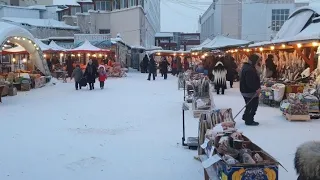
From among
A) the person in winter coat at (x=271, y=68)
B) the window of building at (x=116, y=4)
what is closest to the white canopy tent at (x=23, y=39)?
the person in winter coat at (x=271, y=68)

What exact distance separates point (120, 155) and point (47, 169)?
1.18 m

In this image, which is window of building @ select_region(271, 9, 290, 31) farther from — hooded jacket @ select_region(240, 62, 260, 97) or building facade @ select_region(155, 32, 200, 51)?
hooded jacket @ select_region(240, 62, 260, 97)

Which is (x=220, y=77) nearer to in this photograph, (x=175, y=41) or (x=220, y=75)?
(x=220, y=75)

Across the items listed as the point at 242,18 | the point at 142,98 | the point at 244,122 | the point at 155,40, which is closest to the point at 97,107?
the point at 142,98

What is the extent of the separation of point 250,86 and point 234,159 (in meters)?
4.67

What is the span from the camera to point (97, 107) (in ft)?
39.9

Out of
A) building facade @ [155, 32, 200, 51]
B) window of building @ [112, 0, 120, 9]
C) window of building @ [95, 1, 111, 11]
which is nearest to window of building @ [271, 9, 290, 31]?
window of building @ [112, 0, 120, 9]

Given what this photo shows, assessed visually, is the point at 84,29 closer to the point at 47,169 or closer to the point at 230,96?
the point at 230,96

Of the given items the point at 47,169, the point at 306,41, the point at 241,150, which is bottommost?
Answer: the point at 47,169

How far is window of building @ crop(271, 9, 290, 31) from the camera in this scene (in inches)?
1563

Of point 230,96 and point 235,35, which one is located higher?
point 235,35

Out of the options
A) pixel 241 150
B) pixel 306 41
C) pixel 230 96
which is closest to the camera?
pixel 241 150

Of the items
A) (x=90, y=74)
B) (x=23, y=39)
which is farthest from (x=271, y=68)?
(x=23, y=39)

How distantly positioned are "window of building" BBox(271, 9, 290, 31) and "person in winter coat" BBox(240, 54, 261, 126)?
33.0 metres
